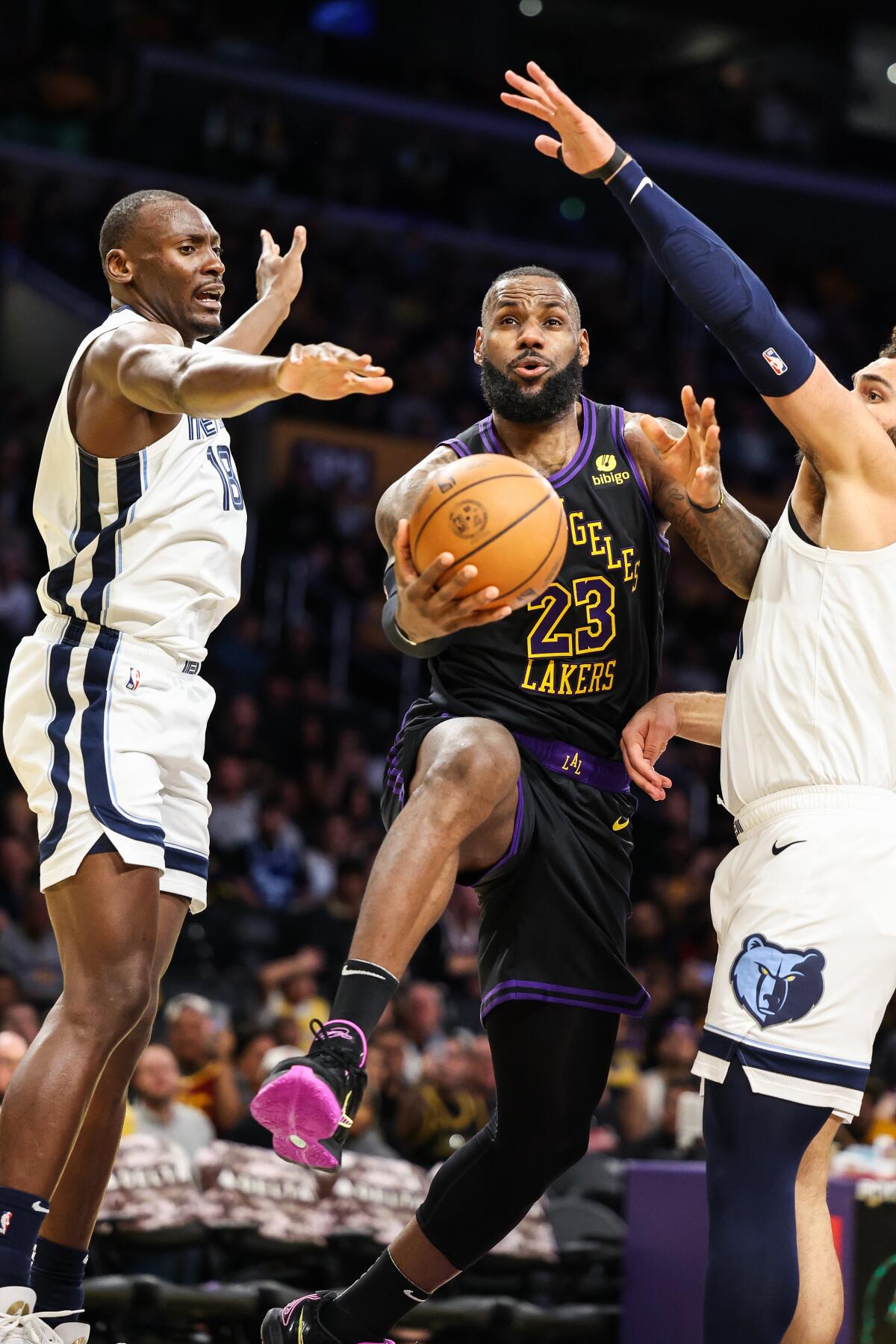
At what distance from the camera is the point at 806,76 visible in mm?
23859

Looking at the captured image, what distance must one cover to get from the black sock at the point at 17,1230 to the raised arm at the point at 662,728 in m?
1.79

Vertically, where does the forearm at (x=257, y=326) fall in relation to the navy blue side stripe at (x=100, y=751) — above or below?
above

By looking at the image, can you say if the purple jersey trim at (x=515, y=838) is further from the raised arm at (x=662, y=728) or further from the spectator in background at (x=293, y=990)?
the spectator in background at (x=293, y=990)

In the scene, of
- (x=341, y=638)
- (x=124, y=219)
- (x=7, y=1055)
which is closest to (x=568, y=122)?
(x=124, y=219)

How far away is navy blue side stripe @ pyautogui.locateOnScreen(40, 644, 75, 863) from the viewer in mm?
3975

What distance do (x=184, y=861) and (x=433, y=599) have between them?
0.98m

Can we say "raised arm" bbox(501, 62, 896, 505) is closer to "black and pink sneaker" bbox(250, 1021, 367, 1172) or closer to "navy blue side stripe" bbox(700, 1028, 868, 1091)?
"navy blue side stripe" bbox(700, 1028, 868, 1091)

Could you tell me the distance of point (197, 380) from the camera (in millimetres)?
3580

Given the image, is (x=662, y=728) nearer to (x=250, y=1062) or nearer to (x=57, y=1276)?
(x=57, y=1276)

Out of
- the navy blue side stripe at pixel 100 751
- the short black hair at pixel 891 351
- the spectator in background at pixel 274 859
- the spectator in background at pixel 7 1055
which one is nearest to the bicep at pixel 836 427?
the short black hair at pixel 891 351

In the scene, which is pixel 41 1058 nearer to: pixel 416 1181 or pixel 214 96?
pixel 416 1181

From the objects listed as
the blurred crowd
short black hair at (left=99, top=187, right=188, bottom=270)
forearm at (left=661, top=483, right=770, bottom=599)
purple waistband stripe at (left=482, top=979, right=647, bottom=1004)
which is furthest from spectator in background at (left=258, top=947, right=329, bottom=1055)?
short black hair at (left=99, top=187, right=188, bottom=270)

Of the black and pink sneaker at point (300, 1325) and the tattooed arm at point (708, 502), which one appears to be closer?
the tattooed arm at point (708, 502)

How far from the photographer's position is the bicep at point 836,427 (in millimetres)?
3883
